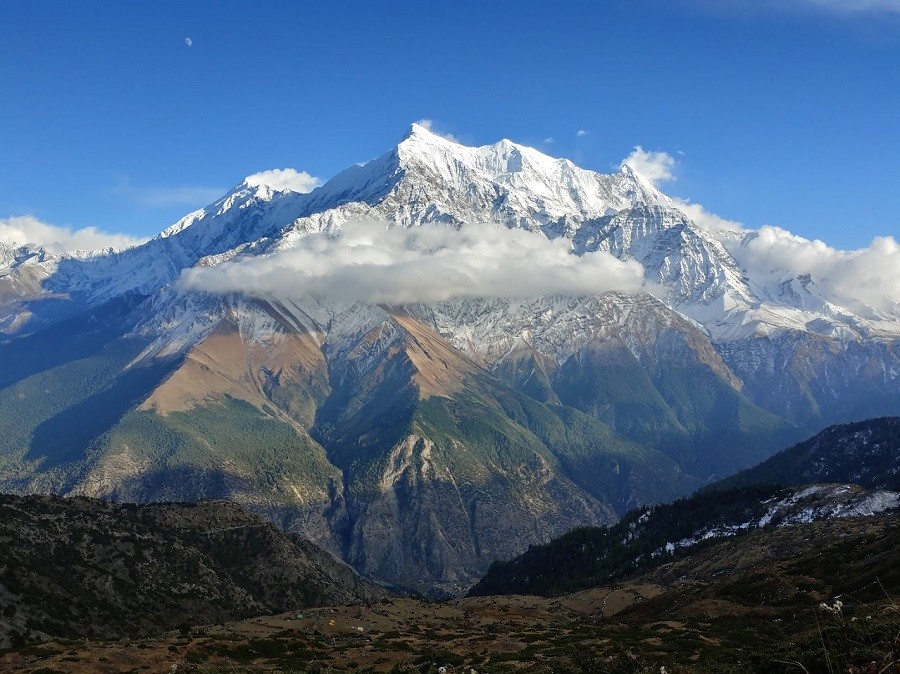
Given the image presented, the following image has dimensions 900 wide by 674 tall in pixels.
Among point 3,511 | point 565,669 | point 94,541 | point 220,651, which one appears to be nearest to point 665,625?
point 565,669

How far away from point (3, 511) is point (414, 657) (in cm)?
13253

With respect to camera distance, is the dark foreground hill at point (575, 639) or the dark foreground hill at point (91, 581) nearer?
the dark foreground hill at point (575, 639)

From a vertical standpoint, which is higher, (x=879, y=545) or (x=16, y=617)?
(x=16, y=617)

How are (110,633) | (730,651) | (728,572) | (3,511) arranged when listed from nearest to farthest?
(730,651) → (110,633) → (3,511) → (728,572)

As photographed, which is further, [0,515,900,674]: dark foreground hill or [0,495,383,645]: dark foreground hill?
[0,495,383,645]: dark foreground hill

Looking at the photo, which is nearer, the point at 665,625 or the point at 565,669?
the point at 565,669

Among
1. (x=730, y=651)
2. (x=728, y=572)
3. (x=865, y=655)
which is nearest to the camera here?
(x=865, y=655)

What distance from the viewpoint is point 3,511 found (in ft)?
580

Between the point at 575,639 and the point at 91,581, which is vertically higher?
the point at 91,581

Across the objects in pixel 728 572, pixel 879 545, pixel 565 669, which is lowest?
pixel 728 572

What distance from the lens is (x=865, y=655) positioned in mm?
38250

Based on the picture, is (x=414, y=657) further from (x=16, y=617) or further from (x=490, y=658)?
(x=16, y=617)

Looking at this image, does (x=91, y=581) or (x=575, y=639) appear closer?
(x=575, y=639)

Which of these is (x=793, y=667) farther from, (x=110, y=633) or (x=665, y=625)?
(x=110, y=633)
